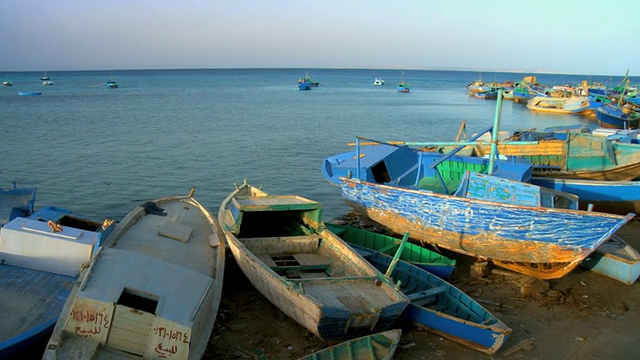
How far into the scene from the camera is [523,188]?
11.5 meters

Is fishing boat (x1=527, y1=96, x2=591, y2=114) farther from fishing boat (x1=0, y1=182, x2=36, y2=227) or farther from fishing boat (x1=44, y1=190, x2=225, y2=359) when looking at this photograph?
fishing boat (x1=44, y1=190, x2=225, y2=359)

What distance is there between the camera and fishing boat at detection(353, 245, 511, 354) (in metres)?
8.21

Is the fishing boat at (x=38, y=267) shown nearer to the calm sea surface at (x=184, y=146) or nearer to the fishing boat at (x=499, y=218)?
the fishing boat at (x=499, y=218)

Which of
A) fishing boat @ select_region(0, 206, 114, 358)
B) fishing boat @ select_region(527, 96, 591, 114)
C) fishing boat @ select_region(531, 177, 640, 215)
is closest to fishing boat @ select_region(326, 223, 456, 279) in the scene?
fishing boat @ select_region(531, 177, 640, 215)

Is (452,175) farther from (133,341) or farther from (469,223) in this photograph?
(133,341)

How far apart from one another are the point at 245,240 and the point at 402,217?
14.1 feet

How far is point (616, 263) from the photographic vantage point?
11.1 meters

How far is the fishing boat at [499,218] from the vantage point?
1020 cm

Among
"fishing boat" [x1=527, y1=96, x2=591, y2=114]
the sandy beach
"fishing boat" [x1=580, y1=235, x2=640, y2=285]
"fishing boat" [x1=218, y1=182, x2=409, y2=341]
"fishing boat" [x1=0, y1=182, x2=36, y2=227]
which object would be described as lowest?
"fishing boat" [x1=527, y1=96, x2=591, y2=114]

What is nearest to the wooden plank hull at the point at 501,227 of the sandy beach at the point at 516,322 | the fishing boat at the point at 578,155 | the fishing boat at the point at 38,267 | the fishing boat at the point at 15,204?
the sandy beach at the point at 516,322

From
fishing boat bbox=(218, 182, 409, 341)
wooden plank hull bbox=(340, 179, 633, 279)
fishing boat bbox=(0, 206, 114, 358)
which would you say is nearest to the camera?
fishing boat bbox=(0, 206, 114, 358)

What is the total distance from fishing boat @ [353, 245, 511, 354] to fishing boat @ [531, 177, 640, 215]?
694cm

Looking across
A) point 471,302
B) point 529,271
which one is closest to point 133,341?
point 471,302

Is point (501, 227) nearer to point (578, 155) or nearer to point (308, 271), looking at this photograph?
point (308, 271)
